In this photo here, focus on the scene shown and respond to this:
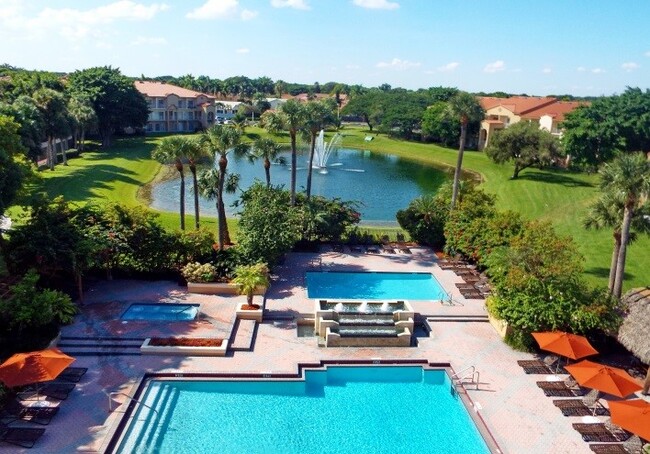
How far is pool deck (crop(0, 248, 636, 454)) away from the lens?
644 inches

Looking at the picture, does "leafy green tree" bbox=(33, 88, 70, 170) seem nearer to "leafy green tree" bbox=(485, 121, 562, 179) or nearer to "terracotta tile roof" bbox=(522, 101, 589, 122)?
"leafy green tree" bbox=(485, 121, 562, 179)

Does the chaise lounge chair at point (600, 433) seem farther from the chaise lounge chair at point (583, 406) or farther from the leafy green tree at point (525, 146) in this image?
the leafy green tree at point (525, 146)

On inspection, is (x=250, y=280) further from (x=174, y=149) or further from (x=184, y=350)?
(x=174, y=149)

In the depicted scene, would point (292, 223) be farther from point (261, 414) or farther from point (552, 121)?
point (552, 121)

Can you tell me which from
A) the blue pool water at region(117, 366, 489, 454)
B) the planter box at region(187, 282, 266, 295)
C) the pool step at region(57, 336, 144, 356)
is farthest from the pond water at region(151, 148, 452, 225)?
the blue pool water at region(117, 366, 489, 454)

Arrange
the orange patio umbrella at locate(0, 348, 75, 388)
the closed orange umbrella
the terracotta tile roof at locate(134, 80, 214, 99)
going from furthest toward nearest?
the terracotta tile roof at locate(134, 80, 214, 99) < the closed orange umbrella < the orange patio umbrella at locate(0, 348, 75, 388)

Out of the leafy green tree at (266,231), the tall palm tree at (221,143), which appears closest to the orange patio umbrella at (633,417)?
the leafy green tree at (266,231)

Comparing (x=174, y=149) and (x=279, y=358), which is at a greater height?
(x=174, y=149)

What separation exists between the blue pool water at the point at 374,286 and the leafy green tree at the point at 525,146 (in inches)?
1483

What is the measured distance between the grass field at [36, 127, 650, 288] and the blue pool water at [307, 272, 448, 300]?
8.75 meters

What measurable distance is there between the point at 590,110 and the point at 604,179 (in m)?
47.8

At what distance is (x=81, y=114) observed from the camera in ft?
210

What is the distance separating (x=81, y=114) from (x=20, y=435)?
5662cm

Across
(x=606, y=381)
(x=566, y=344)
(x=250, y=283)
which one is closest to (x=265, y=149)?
(x=250, y=283)
